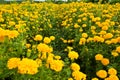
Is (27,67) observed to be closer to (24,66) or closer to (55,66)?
(24,66)

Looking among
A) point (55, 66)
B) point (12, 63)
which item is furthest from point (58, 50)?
point (12, 63)

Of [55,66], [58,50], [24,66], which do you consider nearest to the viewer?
[24,66]

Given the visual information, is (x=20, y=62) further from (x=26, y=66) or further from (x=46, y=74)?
(x=46, y=74)

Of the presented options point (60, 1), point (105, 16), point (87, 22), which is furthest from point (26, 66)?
point (60, 1)

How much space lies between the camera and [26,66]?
2.70m

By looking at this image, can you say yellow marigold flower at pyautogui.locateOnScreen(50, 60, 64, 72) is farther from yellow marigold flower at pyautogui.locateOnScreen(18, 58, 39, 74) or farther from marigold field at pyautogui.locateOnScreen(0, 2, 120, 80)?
yellow marigold flower at pyautogui.locateOnScreen(18, 58, 39, 74)

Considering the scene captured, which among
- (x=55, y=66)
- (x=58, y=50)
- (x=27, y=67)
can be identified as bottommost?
(x=58, y=50)

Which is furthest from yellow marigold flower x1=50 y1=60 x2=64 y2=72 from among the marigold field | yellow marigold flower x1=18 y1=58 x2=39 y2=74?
yellow marigold flower x1=18 y1=58 x2=39 y2=74

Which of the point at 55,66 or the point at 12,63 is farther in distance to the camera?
the point at 55,66

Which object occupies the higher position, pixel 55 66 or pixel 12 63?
pixel 12 63

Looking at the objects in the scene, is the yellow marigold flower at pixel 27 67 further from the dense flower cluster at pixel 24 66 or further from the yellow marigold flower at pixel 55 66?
the yellow marigold flower at pixel 55 66

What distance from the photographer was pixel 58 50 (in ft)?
23.4

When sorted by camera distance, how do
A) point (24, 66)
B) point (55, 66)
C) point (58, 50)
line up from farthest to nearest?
point (58, 50), point (55, 66), point (24, 66)

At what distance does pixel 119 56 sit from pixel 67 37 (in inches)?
97.8
